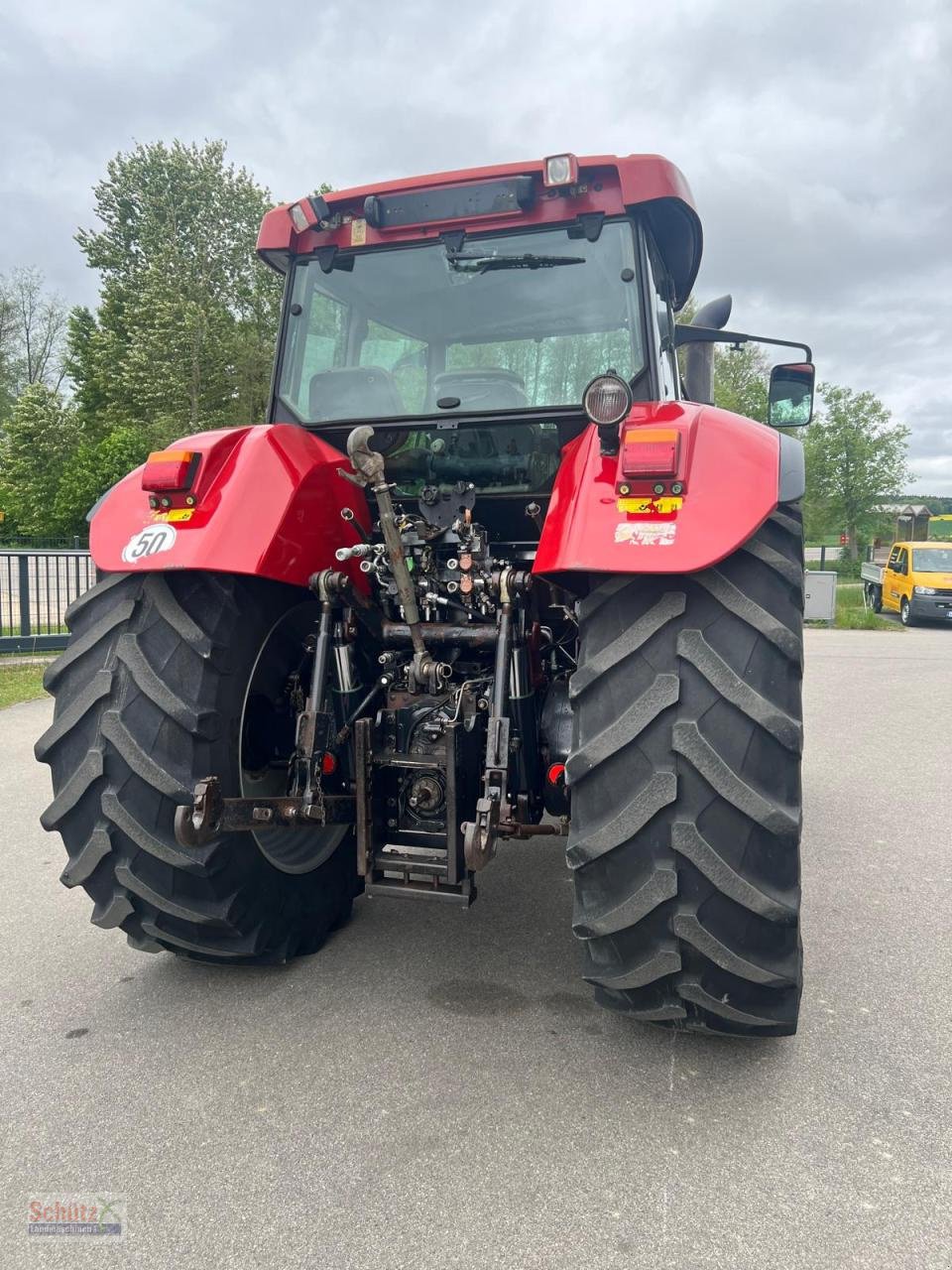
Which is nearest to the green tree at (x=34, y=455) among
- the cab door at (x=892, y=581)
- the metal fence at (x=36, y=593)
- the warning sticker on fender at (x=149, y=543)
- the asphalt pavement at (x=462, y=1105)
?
the metal fence at (x=36, y=593)

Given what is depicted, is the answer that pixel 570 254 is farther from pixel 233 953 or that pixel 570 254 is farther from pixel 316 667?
pixel 233 953

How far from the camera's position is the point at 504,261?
3.08 meters

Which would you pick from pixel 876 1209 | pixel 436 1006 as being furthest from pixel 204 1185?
pixel 876 1209

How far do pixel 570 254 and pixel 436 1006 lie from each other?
254 cm

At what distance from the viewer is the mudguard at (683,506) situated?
212 cm

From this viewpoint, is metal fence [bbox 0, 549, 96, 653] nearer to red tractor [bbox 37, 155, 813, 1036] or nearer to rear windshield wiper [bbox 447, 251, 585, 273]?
red tractor [bbox 37, 155, 813, 1036]

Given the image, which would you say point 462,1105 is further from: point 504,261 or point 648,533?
point 504,261

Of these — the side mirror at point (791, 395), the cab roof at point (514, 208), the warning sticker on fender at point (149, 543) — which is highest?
Result: the cab roof at point (514, 208)

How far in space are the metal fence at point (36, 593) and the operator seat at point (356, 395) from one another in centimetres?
778

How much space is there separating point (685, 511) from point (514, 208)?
58.9 inches

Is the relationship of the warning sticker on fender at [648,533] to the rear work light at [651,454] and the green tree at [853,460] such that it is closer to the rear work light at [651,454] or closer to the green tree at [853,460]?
the rear work light at [651,454]

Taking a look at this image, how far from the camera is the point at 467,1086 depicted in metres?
2.36

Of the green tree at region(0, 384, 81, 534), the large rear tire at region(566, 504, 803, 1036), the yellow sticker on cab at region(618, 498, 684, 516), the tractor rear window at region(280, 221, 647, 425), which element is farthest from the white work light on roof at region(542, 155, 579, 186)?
the green tree at region(0, 384, 81, 534)

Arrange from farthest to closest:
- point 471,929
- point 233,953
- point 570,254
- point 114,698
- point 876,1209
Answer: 1. point 471,929
2. point 570,254
3. point 233,953
4. point 114,698
5. point 876,1209
